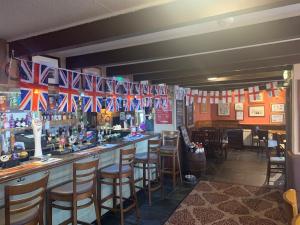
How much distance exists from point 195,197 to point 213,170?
208cm

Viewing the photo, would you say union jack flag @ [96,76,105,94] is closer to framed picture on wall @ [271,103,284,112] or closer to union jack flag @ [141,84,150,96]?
union jack flag @ [141,84,150,96]

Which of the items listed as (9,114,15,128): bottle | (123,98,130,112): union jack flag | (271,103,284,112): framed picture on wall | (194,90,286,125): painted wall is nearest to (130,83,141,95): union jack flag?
(123,98,130,112): union jack flag

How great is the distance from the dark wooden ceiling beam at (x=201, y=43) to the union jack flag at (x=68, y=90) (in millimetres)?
182

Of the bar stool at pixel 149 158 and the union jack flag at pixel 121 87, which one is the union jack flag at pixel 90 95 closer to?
the union jack flag at pixel 121 87

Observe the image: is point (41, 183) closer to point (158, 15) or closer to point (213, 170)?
point (158, 15)

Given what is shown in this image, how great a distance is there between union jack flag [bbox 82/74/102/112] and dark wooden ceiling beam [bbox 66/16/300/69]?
A: 369 mm

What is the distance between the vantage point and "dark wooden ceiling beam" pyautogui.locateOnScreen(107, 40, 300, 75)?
3197 mm

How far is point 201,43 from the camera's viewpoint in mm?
2811

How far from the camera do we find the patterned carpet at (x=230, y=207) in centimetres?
358

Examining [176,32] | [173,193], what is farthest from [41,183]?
[173,193]

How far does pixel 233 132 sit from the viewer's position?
947 centimetres

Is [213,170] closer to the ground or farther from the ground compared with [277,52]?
closer to the ground

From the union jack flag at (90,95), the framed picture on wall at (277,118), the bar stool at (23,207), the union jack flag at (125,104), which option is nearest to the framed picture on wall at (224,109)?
the framed picture on wall at (277,118)

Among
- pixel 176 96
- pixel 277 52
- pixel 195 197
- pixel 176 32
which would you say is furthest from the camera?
pixel 176 96
